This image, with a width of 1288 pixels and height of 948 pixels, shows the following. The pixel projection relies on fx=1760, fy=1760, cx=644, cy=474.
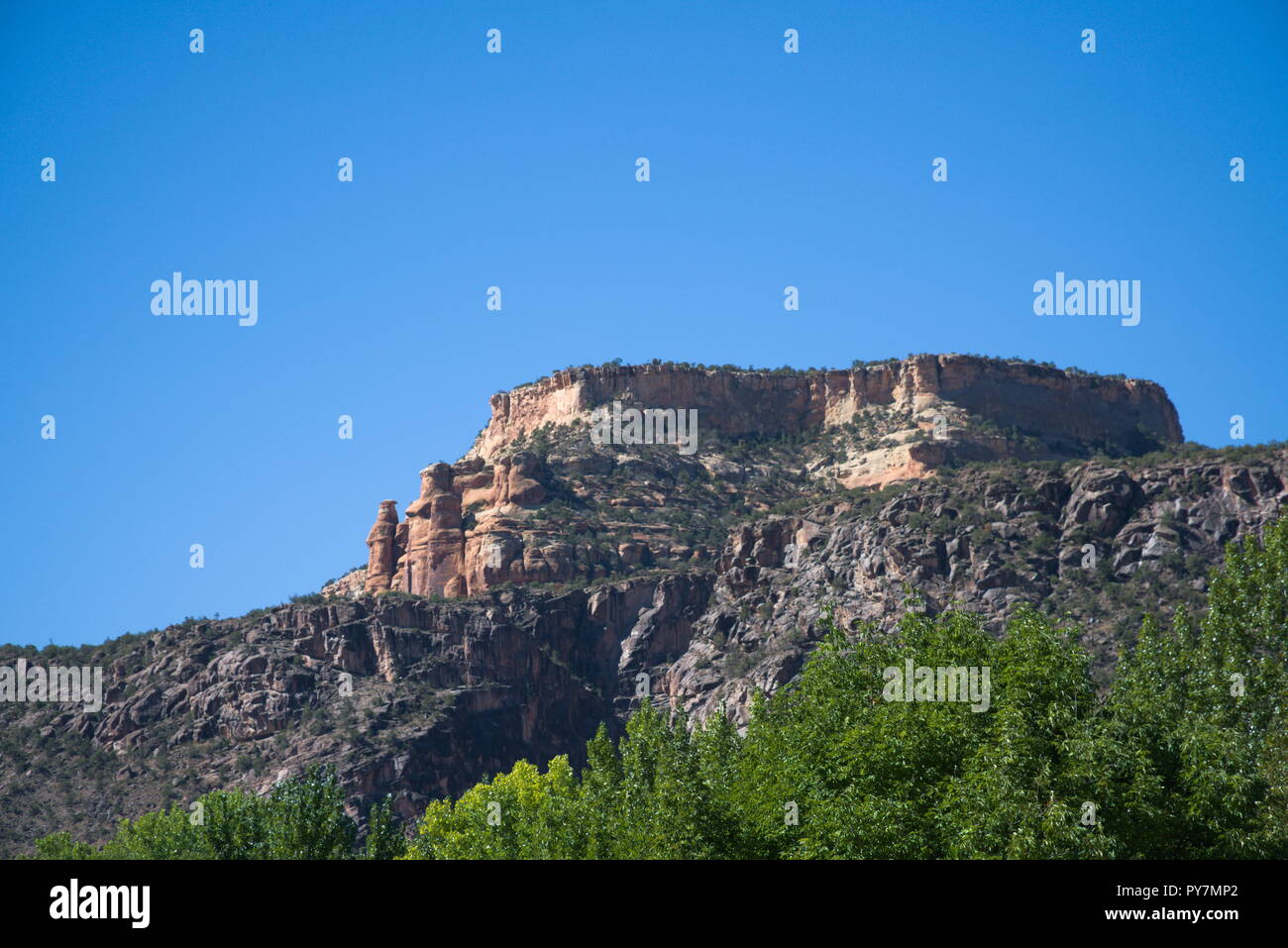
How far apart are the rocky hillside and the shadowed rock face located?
38 cm

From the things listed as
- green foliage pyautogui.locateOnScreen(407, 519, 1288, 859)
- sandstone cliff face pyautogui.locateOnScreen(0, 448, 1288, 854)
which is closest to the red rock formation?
sandstone cliff face pyautogui.locateOnScreen(0, 448, 1288, 854)

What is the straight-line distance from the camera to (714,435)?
542 feet

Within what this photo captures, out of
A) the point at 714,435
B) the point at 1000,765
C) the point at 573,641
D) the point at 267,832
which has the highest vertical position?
the point at 714,435

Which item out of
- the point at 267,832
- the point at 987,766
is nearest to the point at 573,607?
the point at 267,832

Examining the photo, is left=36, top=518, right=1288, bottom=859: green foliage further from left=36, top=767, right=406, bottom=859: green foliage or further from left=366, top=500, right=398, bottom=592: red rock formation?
left=366, top=500, right=398, bottom=592: red rock formation

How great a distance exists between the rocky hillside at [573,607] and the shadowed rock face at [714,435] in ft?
1.25

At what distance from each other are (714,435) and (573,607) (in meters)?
Answer: 38.2

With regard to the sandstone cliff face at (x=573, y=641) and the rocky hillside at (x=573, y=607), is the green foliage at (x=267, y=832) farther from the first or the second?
the rocky hillside at (x=573, y=607)

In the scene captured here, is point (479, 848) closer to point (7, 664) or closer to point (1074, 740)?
point (1074, 740)

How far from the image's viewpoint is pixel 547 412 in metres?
172

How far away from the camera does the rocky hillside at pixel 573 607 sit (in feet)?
365

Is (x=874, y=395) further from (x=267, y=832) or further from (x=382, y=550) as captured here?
(x=267, y=832)

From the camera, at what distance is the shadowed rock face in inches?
5600

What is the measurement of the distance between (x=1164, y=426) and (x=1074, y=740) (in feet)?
431
